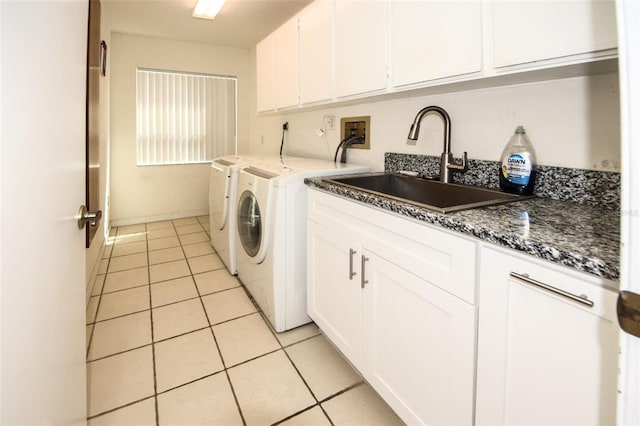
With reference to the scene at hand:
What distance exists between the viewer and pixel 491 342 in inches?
34.0

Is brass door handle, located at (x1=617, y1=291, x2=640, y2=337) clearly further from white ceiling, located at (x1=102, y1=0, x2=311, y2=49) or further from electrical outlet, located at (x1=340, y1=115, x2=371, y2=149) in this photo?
white ceiling, located at (x1=102, y1=0, x2=311, y2=49)

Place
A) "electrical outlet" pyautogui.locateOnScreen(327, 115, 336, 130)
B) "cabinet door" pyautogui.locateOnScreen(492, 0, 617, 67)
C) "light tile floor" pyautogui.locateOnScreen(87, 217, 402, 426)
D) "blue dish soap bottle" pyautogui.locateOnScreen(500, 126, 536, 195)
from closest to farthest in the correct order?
"cabinet door" pyautogui.locateOnScreen(492, 0, 617, 67), "blue dish soap bottle" pyautogui.locateOnScreen(500, 126, 536, 195), "light tile floor" pyautogui.locateOnScreen(87, 217, 402, 426), "electrical outlet" pyautogui.locateOnScreen(327, 115, 336, 130)

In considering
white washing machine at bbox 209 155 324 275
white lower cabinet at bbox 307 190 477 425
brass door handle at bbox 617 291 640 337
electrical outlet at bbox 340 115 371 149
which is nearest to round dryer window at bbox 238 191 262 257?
white washing machine at bbox 209 155 324 275

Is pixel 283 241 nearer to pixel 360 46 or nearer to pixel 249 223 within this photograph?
pixel 249 223

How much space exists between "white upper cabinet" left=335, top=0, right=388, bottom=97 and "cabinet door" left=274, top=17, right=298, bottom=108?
2.03ft

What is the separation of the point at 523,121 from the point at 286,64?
1.89m

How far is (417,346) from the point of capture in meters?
1.11

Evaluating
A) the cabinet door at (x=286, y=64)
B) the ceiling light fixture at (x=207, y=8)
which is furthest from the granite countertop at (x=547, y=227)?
the ceiling light fixture at (x=207, y=8)

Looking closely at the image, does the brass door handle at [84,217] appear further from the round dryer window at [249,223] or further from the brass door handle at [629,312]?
the brass door handle at [629,312]

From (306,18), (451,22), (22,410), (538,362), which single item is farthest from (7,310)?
(306,18)

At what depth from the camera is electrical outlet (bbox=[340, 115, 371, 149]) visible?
2.22 meters

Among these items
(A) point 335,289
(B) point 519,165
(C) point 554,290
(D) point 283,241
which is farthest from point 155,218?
(C) point 554,290

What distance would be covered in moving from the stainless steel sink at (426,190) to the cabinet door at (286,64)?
3.51ft

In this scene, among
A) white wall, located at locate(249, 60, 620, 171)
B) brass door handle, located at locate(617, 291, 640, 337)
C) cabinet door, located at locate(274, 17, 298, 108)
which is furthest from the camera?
cabinet door, located at locate(274, 17, 298, 108)
